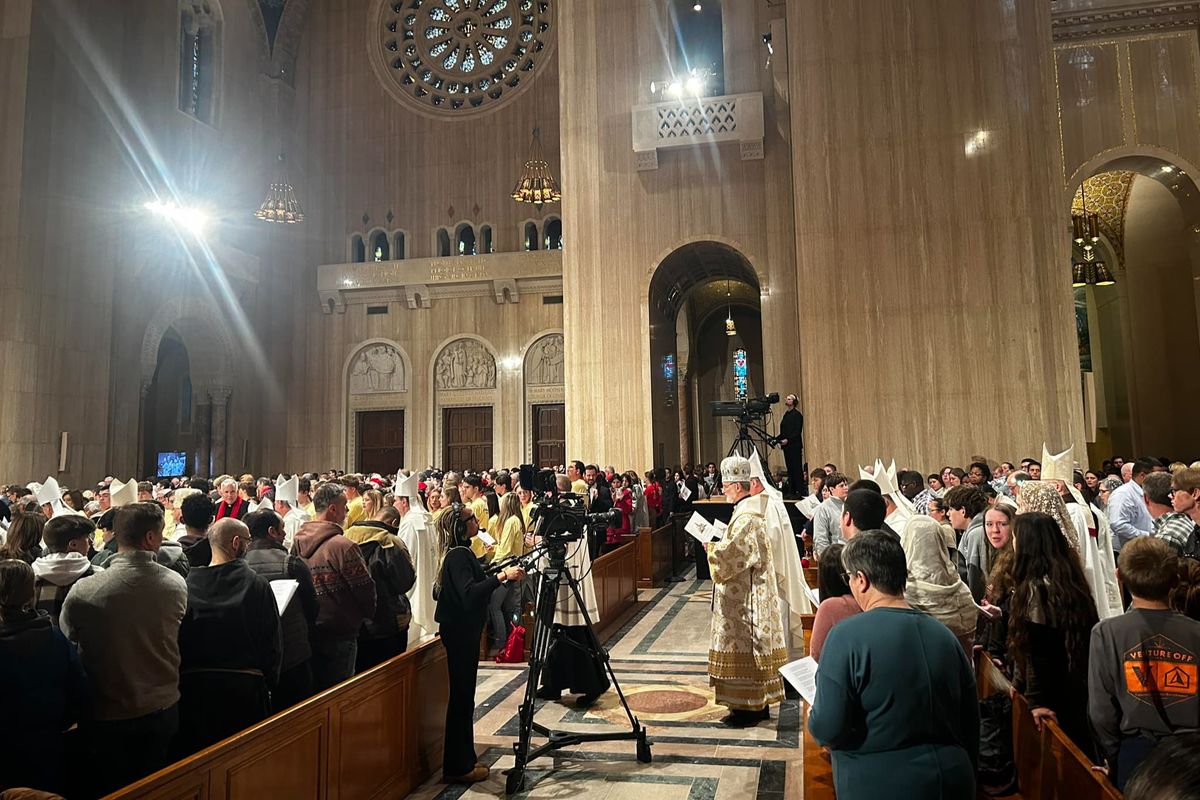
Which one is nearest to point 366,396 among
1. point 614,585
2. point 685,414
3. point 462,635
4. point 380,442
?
point 380,442

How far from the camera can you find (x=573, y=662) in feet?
20.6

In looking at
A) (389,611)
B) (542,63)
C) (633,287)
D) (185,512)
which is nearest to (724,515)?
(633,287)

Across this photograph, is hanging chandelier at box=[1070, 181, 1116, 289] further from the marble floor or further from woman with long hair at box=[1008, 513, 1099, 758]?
woman with long hair at box=[1008, 513, 1099, 758]

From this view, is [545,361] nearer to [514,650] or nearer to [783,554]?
[514,650]

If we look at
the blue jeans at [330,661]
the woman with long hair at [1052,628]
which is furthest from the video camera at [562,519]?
the woman with long hair at [1052,628]

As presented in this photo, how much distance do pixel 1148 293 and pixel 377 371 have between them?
60.2 feet

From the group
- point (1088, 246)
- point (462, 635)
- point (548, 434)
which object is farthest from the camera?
point (548, 434)

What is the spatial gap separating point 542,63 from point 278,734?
21625mm

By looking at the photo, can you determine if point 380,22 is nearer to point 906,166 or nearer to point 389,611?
point 906,166

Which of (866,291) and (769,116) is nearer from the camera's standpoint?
(866,291)

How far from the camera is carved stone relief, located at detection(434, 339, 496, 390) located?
21.8 metres

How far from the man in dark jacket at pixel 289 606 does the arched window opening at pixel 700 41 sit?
1391 centimetres

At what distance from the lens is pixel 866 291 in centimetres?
1307

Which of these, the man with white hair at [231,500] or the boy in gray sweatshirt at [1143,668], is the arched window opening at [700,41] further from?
the boy in gray sweatshirt at [1143,668]
